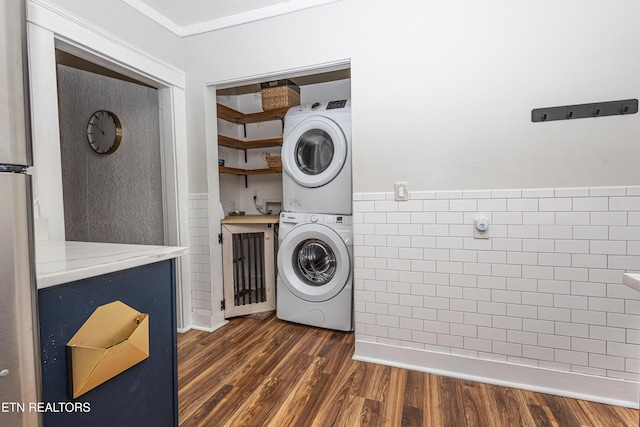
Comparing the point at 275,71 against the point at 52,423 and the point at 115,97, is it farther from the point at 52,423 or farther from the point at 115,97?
the point at 52,423

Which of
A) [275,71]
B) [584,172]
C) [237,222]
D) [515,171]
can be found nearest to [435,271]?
[515,171]

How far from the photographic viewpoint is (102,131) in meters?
2.74

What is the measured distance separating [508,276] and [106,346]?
1904 millimetres

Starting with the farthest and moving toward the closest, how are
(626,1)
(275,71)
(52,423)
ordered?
(275,71) → (626,1) → (52,423)

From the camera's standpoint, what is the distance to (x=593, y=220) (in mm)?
1615

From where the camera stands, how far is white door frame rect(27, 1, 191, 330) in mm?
1596

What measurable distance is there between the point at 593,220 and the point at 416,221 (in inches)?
34.9

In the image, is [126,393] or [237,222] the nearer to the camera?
[126,393]

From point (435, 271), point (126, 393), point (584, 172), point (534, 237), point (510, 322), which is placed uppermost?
point (584, 172)

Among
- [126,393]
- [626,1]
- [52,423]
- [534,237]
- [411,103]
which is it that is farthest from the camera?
[411,103]

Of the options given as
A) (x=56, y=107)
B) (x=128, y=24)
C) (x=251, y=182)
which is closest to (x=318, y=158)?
(x=251, y=182)

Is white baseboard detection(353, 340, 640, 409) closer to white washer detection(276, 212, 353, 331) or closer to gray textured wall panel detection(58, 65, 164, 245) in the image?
white washer detection(276, 212, 353, 331)

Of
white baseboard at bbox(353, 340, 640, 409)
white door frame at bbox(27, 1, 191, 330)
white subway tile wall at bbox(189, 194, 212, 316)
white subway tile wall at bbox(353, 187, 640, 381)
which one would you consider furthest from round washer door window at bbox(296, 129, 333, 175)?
white baseboard at bbox(353, 340, 640, 409)

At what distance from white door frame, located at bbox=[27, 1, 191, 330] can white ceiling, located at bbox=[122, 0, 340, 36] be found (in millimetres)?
333
